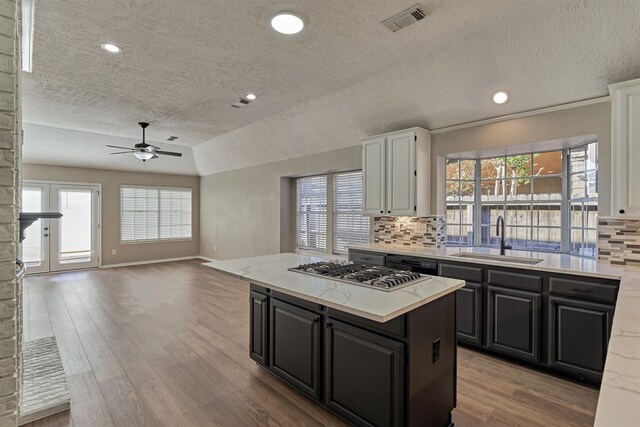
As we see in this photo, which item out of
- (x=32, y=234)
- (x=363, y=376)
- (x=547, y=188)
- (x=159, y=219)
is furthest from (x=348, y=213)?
(x=32, y=234)

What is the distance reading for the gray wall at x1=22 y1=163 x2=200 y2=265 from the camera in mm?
7113

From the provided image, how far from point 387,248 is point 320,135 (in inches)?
82.6

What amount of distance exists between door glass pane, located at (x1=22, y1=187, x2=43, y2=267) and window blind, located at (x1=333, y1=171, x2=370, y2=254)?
6426mm

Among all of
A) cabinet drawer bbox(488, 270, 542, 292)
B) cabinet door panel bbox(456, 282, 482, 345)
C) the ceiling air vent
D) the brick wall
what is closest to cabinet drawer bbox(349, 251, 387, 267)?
cabinet door panel bbox(456, 282, 482, 345)

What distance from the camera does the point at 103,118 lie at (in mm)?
5258

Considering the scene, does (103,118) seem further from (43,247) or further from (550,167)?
(550,167)

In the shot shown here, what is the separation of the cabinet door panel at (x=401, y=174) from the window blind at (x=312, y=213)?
6.40 ft

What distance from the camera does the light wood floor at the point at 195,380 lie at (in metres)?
2.24

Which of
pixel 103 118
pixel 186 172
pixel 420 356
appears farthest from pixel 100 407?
pixel 186 172

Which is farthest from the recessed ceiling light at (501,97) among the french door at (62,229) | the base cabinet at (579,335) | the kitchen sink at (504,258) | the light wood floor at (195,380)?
the french door at (62,229)

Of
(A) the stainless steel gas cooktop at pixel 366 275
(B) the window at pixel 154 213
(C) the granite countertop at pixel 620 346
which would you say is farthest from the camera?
(B) the window at pixel 154 213

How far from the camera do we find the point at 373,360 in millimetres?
1877

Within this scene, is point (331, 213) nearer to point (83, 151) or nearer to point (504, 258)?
point (504, 258)

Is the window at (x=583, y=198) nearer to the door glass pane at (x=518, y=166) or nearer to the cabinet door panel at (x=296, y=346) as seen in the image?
the door glass pane at (x=518, y=166)
